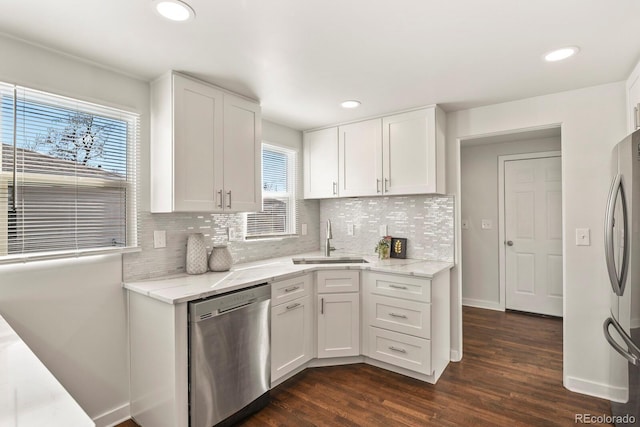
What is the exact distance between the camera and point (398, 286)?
2.68m

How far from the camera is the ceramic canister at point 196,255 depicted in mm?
2400

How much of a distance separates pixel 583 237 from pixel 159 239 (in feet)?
10.2

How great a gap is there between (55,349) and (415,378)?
247cm

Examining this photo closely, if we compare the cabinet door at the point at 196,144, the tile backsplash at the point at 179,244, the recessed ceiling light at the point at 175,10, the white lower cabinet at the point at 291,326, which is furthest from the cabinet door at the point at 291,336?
the recessed ceiling light at the point at 175,10

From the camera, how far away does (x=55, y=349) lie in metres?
1.86

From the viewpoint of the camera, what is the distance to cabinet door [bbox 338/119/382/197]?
3.12 meters

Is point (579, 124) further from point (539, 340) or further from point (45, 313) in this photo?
point (45, 313)

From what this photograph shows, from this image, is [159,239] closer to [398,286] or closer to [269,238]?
[269,238]

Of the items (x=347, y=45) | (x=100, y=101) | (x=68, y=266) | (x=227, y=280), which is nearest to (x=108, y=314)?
(x=68, y=266)

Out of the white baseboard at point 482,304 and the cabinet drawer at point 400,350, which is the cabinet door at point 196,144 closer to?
the cabinet drawer at point 400,350

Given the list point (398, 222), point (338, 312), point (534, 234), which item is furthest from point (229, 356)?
point (534, 234)

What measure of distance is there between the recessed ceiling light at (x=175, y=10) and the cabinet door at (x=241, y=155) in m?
0.88

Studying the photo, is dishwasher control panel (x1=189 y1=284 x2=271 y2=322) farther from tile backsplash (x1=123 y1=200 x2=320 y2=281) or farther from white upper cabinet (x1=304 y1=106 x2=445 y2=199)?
white upper cabinet (x1=304 y1=106 x2=445 y2=199)

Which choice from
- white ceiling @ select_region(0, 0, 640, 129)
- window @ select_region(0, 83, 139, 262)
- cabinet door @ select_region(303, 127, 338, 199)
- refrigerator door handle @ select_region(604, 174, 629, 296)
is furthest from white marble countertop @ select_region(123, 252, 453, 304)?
white ceiling @ select_region(0, 0, 640, 129)
